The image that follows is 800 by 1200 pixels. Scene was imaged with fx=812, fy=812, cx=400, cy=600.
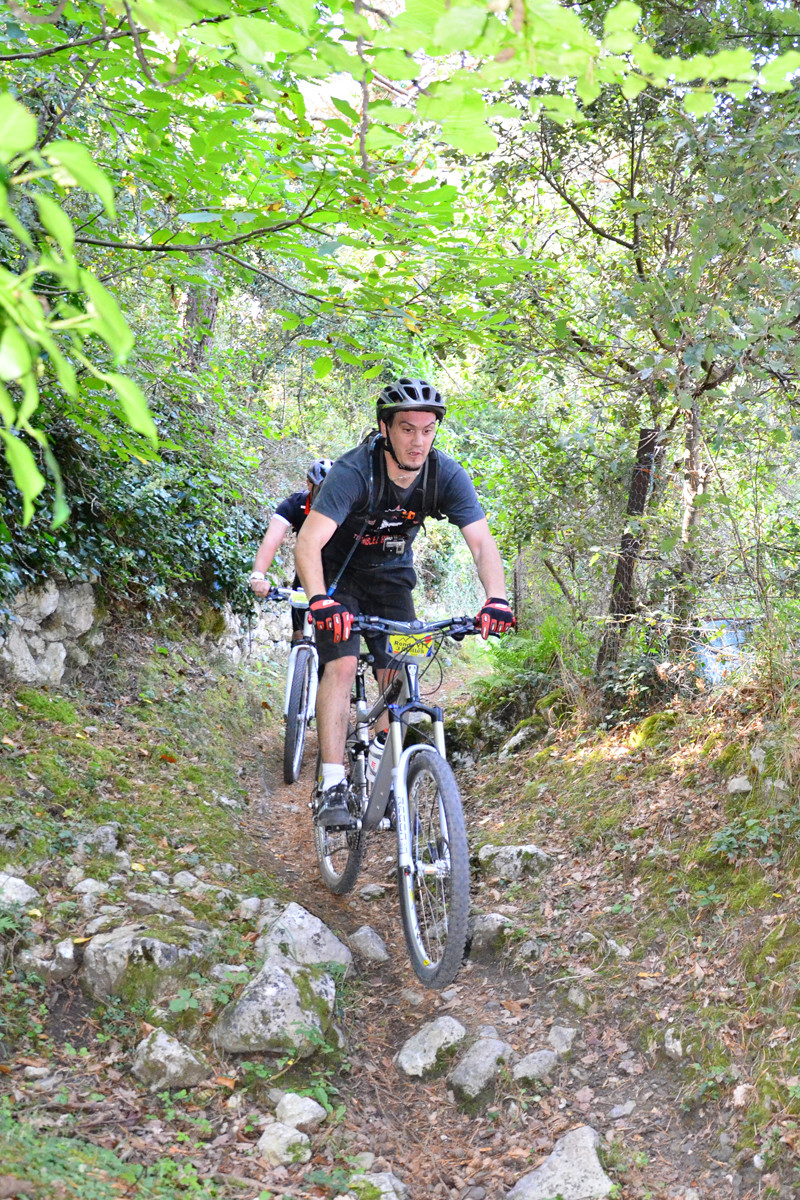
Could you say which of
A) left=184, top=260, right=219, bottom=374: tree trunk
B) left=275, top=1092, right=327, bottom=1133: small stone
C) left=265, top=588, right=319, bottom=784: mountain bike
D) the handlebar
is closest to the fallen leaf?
left=275, top=1092, right=327, bottom=1133: small stone

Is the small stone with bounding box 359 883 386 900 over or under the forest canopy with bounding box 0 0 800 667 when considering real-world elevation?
under

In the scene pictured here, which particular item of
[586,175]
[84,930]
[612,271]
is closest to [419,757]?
[84,930]

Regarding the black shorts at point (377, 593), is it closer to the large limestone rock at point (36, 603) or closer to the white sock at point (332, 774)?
the white sock at point (332, 774)

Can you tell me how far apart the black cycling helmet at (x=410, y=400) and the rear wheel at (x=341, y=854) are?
2.16 m

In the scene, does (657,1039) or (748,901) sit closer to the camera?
(657,1039)

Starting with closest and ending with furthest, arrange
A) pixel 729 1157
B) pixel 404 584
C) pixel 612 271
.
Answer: pixel 729 1157 < pixel 404 584 < pixel 612 271

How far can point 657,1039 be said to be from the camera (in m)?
3.14

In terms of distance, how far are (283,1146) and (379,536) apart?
116 inches

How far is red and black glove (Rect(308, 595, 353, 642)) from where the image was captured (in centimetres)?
372

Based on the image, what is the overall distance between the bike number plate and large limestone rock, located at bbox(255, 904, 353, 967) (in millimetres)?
1367

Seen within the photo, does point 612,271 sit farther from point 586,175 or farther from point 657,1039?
point 657,1039

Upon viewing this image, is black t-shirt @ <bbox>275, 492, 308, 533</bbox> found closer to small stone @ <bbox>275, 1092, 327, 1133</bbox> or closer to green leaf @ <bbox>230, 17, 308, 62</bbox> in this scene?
small stone @ <bbox>275, 1092, 327, 1133</bbox>

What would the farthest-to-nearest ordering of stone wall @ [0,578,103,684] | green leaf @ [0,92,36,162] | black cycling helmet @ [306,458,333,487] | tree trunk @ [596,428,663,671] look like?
black cycling helmet @ [306,458,333,487]
tree trunk @ [596,428,663,671]
stone wall @ [0,578,103,684]
green leaf @ [0,92,36,162]

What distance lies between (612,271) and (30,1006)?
5.62 metres
